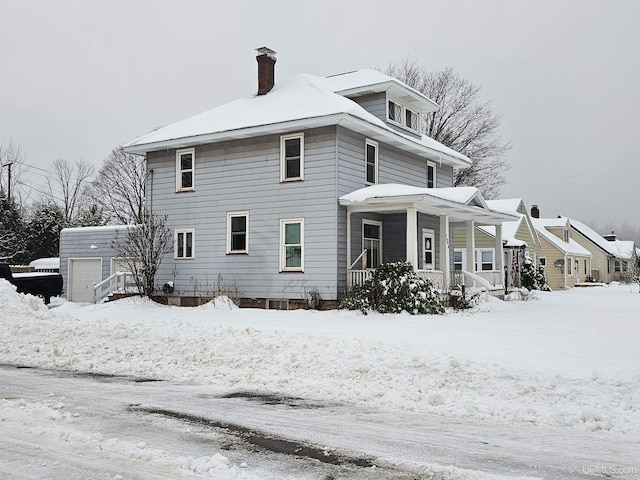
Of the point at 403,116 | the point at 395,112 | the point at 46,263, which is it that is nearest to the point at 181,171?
the point at 395,112

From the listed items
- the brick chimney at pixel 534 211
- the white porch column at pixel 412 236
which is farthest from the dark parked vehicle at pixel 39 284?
the brick chimney at pixel 534 211

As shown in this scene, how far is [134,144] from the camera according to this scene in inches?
923

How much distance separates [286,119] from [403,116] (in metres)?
6.33

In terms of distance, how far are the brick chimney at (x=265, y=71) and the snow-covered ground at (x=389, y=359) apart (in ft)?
34.4

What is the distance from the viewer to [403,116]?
24.0 m

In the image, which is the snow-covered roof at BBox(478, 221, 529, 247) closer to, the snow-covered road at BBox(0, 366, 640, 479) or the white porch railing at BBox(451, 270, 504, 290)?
the white porch railing at BBox(451, 270, 504, 290)

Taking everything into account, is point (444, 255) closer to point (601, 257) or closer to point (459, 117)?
point (459, 117)

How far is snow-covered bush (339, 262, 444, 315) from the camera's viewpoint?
17.1m

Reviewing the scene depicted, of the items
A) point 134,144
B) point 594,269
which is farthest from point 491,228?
point 594,269

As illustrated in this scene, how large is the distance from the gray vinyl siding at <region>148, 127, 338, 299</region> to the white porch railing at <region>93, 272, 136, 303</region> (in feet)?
4.94

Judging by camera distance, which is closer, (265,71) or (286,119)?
(286,119)

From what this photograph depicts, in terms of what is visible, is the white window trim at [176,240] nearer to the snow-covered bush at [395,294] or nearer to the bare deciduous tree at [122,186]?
the snow-covered bush at [395,294]

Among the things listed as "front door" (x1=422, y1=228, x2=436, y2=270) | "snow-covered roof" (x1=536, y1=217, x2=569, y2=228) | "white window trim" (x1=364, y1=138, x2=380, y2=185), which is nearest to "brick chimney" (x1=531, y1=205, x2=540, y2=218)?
"snow-covered roof" (x1=536, y1=217, x2=569, y2=228)

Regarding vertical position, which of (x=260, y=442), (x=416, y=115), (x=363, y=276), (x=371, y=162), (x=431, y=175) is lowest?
(x=260, y=442)
